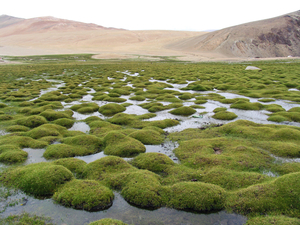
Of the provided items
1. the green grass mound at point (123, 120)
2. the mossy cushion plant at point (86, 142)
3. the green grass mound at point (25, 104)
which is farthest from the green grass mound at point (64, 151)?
the green grass mound at point (25, 104)

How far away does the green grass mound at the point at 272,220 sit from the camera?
18.4 feet

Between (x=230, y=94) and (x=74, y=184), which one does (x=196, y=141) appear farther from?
(x=230, y=94)

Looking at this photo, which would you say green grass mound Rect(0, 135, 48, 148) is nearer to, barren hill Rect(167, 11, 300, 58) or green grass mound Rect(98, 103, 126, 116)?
green grass mound Rect(98, 103, 126, 116)

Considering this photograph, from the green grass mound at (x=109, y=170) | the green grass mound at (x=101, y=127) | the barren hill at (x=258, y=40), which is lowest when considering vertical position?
the green grass mound at (x=109, y=170)

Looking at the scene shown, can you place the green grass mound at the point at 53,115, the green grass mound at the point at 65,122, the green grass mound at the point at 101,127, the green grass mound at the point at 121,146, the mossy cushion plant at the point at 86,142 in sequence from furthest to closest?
the green grass mound at the point at 53,115 → the green grass mound at the point at 65,122 → the green grass mound at the point at 101,127 → the mossy cushion plant at the point at 86,142 → the green grass mound at the point at 121,146

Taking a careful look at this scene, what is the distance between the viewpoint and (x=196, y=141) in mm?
11359

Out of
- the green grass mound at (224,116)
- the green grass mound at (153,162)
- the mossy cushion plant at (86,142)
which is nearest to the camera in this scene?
the green grass mound at (153,162)

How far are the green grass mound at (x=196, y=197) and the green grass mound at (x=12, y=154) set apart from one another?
737 cm

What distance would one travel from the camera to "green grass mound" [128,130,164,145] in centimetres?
1186

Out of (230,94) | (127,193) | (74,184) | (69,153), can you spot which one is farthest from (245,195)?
(230,94)

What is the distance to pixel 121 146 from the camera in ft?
35.7

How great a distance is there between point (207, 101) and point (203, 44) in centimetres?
13400

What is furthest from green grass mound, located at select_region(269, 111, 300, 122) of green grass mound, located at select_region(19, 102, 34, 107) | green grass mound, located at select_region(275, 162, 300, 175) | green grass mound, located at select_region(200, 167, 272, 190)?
green grass mound, located at select_region(19, 102, 34, 107)

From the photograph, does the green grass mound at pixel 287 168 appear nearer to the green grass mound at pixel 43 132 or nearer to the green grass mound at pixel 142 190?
the green grass mound at pixel 142 190
